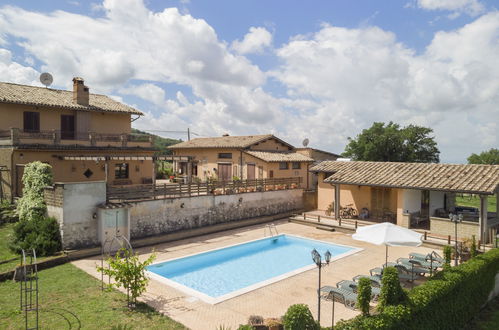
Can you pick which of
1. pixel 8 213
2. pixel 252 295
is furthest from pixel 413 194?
pixel 8 213

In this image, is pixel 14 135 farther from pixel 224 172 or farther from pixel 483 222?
pixel 483 222

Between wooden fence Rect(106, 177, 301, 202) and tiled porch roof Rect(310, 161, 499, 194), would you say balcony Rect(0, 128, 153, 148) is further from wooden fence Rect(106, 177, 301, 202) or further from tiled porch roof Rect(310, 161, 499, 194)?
tiled porch roof Rect(310, 161, 499, 194)

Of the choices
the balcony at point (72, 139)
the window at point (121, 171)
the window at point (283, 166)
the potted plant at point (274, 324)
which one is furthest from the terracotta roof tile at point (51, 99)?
the potted plant at point (274, 324)

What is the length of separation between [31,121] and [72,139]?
2.81 meters

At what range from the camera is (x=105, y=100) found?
29.8m

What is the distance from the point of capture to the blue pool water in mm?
14252

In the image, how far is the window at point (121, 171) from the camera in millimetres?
27080

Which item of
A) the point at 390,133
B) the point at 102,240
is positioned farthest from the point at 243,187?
the point at 390,133

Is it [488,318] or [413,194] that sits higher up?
[413,194]

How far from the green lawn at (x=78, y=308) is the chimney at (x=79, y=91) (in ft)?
56.1

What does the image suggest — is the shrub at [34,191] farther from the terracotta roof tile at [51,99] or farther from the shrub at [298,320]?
the shrub at [298,320]

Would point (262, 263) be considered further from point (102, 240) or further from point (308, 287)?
point (102, 240)

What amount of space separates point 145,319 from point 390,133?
48.8 metres

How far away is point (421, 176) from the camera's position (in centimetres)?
2147
